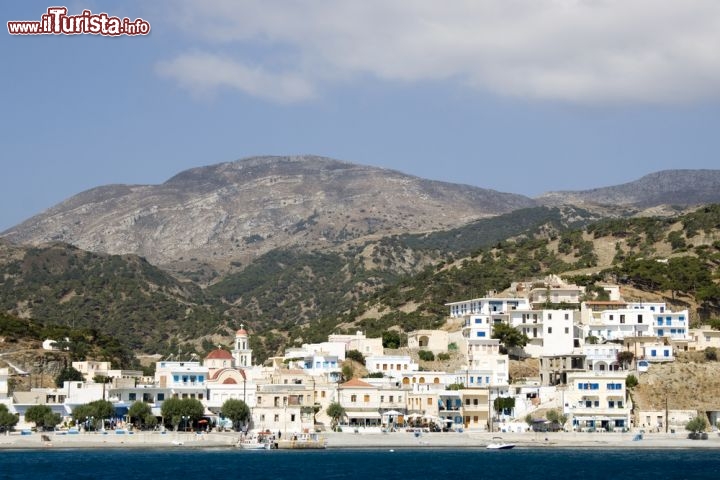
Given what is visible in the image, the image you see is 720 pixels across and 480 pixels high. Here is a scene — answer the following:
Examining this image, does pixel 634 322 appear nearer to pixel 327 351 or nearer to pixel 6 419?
pixel 327 351

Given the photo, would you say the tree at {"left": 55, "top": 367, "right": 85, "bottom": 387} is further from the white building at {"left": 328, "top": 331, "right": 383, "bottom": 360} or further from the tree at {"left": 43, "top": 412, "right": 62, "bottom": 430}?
the white building at {"left": 328, "top": 331, "right": 383, "bottom": 360}

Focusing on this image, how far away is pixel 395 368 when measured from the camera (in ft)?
350

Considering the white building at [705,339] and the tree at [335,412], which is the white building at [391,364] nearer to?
the tree at [335,412]

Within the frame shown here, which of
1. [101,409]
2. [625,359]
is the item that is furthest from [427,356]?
[101,409]

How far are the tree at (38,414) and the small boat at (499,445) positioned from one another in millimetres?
33737

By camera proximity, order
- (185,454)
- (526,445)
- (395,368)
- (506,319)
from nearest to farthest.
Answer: (185,454) < (526,445) < (395,368) < (506,319)

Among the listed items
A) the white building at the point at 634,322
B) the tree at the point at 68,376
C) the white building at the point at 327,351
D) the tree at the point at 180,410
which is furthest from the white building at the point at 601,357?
the tree at the point at 68,376

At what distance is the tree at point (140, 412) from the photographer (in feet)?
320

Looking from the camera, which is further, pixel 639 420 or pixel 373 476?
pixel 639 420

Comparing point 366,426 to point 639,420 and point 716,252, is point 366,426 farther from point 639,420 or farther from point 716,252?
point 716,252

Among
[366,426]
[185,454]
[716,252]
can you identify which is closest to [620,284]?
[716,252]

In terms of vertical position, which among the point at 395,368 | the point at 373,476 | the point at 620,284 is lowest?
the point at 373,476

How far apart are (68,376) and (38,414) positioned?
13355mm

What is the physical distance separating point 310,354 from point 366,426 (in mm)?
13388
